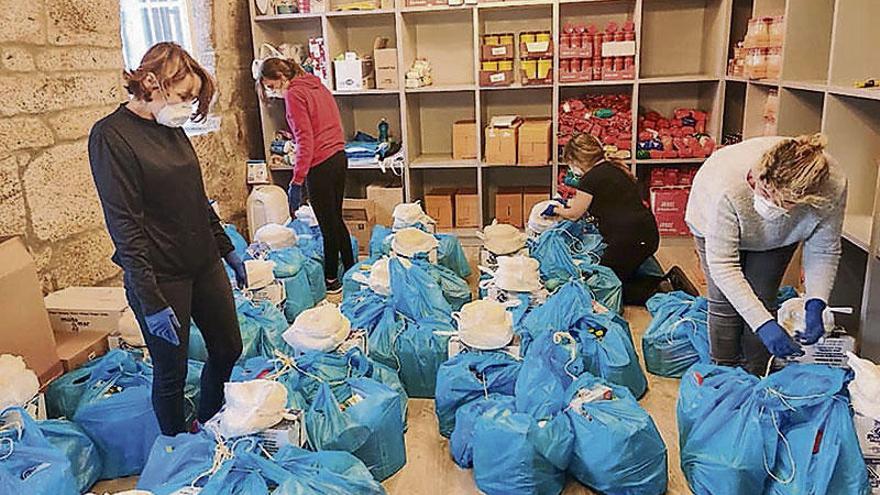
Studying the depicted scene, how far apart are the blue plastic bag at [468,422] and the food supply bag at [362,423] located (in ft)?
0.55

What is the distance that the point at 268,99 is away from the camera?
178 inches

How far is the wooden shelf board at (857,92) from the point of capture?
83.3 inches

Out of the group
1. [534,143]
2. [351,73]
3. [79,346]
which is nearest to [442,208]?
[534,143]

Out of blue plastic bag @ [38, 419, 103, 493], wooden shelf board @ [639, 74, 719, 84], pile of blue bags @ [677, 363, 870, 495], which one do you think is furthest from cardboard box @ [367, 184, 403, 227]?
pile of blue bags @ [677, 363, 870, 495]

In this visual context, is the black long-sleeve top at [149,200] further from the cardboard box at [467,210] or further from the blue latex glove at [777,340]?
the cardboard box at [467,210]

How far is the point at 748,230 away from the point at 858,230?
626 mm

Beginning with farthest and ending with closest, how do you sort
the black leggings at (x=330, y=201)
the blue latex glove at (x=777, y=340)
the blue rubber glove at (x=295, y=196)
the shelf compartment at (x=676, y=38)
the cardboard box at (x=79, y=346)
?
the shelf compartment at (x=676, y=38)
the blue rubber glove at (x=295, y=196)
the black leggings at (x=330, y=201)
the cardboard box at (x=79, y=346)
the blue latex glove at (x=777, y=340)

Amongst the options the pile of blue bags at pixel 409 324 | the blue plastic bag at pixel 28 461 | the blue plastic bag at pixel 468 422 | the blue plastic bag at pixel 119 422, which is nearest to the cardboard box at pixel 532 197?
the pile of blue bags at pixel 409 324

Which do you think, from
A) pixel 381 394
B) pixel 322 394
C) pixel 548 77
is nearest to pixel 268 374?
pixel 322 394

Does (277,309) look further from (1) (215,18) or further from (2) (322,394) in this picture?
(1) (215,18)

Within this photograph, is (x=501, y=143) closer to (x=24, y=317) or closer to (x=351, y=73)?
(x=351, y=73)

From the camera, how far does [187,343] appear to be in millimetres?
1958

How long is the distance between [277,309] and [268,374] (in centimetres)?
84

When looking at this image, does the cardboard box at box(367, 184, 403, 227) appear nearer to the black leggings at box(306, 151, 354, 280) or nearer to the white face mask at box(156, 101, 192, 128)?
the black leggings at box(306, 151, 354, 280)
